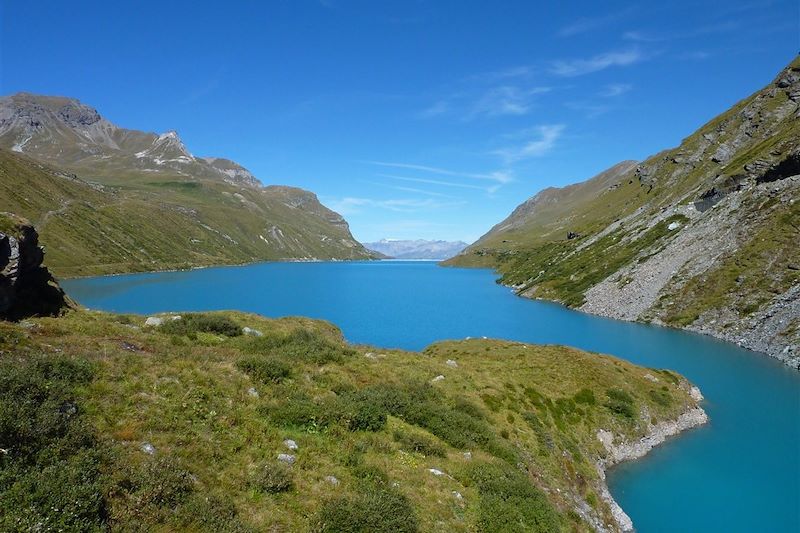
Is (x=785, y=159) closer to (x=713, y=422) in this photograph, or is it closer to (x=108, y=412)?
(x=713, y=422)

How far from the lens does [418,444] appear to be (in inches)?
871

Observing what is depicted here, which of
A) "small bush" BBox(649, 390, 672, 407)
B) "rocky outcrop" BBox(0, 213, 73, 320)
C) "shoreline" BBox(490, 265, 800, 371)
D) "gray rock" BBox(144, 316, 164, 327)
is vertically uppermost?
"rocky outcrop" BBox(0, 213, 73, 320)

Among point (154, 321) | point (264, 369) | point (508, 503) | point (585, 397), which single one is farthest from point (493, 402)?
Answer: point (154, 321)

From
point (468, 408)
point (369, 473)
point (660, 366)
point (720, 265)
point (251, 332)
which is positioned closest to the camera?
point (369, 473)

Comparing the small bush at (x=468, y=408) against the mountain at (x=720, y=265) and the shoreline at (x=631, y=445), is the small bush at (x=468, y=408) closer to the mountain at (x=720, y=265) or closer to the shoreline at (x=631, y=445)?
the shoreline at (x=631, y=445)

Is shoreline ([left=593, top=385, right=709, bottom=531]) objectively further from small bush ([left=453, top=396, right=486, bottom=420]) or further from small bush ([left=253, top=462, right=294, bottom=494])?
small bush ([left=253, top=462, right=294, bottom=494])

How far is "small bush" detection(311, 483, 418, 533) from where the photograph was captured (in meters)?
14.1

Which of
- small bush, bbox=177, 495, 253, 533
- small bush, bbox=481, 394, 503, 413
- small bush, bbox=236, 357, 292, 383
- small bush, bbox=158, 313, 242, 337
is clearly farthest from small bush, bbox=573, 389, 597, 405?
small bush, bbox=177, 495, 253, 533

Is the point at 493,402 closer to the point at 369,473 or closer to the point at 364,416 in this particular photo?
the point at 364,416

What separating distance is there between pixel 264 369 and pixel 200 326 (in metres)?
14.7

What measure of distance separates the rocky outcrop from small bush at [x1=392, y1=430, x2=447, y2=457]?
24.8m

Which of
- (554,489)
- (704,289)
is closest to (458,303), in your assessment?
(704,289)

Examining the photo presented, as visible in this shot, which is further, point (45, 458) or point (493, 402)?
point (493, 402)

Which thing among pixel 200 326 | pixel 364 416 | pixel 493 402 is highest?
pixel 200 326
